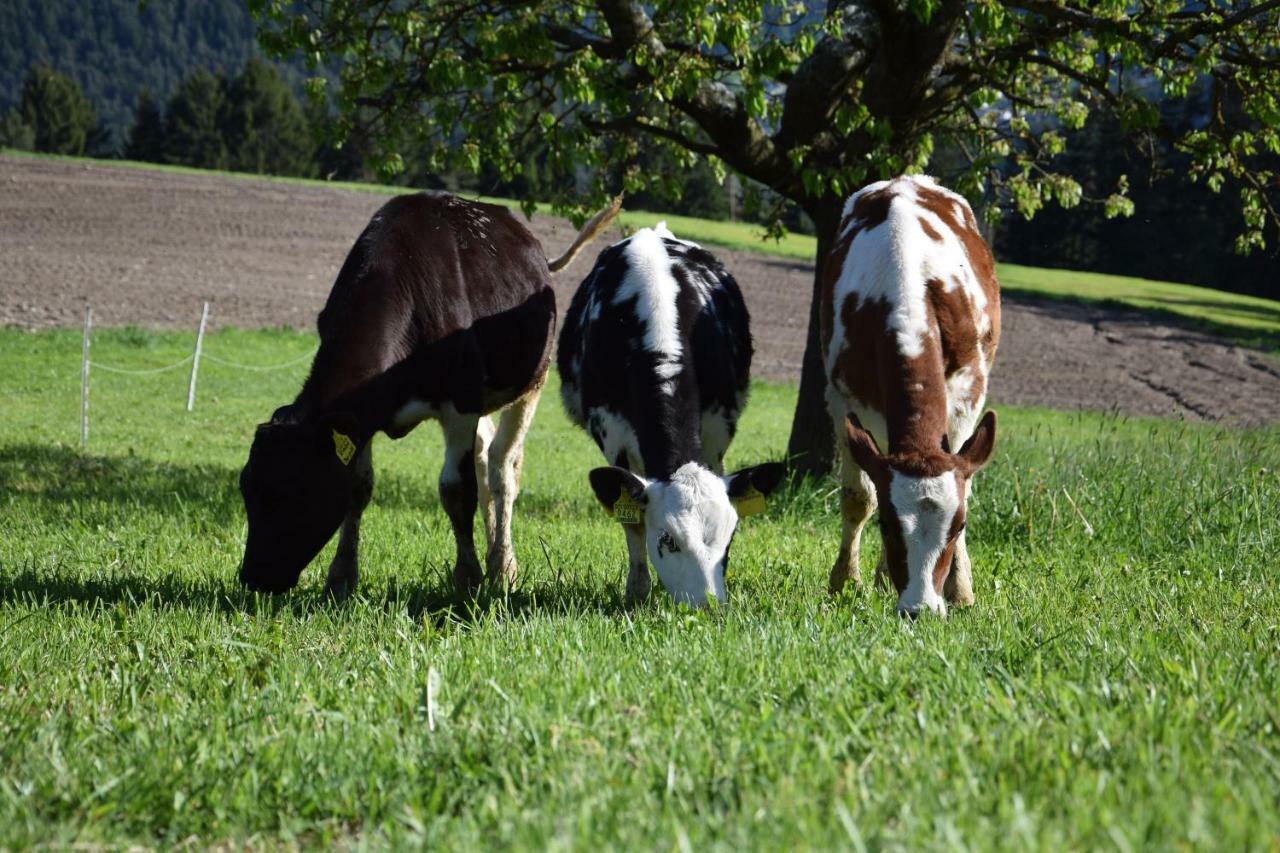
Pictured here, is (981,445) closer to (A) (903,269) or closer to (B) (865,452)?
(B) (865,452)

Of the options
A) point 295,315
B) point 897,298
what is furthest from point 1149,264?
point 897,298

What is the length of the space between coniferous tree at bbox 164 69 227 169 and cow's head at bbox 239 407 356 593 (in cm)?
8242

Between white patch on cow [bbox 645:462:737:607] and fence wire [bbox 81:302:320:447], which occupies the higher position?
white patch on cow [bbox 645:462:737:607]

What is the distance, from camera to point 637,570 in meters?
6.36

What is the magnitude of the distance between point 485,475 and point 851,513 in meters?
2.82

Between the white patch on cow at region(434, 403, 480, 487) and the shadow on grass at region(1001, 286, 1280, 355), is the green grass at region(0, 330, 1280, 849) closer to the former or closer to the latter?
the white patch on cow at region(434, 403, 480, 487)

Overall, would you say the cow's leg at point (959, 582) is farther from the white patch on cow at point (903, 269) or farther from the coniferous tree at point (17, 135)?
the coniferous tree at point (17, 135)

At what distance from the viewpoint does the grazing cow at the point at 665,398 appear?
222 inches

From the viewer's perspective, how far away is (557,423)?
2016 centimetres

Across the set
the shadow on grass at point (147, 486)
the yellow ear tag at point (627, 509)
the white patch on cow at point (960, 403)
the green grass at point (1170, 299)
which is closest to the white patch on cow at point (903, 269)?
the white patch on cow at point (960, 403)

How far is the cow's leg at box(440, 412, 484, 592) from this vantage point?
6926mm

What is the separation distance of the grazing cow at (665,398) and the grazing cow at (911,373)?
61 centimetres

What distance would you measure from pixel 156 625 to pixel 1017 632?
11.5ft

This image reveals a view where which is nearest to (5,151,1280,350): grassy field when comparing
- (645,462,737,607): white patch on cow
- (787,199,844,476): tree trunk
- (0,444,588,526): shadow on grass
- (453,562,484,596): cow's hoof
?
(0,444,588,526): shadow on grass
